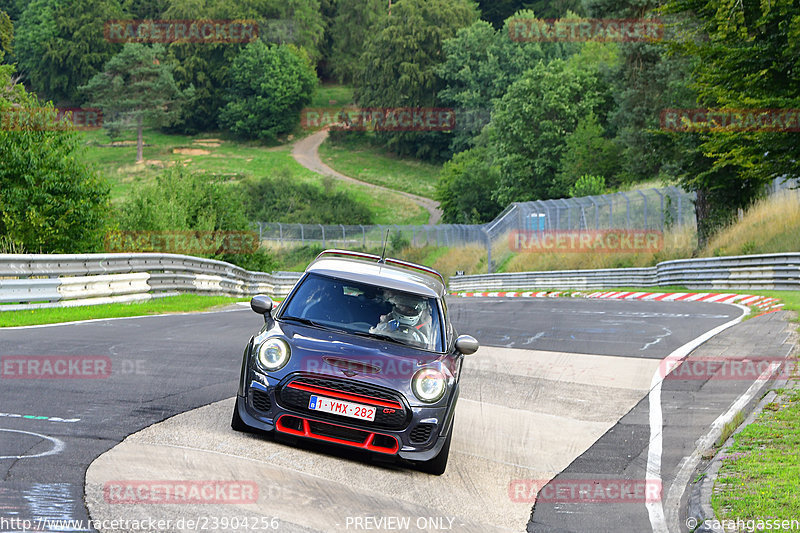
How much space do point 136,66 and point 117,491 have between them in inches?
4766

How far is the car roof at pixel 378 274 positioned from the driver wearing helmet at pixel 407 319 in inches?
3.4

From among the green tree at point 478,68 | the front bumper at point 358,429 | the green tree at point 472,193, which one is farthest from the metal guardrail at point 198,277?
the green tree at point 478,68

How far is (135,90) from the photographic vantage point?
121750mm

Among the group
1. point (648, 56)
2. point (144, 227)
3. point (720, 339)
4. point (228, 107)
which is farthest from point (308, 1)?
point (720, 339)

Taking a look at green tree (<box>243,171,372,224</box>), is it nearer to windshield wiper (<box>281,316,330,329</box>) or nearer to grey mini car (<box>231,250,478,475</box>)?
windshield wiper (<box>281,316,330,329</box>)

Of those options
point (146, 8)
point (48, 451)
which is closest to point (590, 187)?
point (48, 451)

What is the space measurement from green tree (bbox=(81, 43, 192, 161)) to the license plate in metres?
113

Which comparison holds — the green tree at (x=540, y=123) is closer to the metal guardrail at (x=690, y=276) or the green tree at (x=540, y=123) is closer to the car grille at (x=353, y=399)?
the metal guardrail at (x=690, y=276)

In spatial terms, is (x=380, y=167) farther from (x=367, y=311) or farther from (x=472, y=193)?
(x=367, y=311)

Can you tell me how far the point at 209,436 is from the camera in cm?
736

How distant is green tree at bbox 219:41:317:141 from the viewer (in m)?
127

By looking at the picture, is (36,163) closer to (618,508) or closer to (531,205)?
(618,508)

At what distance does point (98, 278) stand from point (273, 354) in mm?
13152

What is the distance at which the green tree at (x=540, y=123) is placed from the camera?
70.1m
